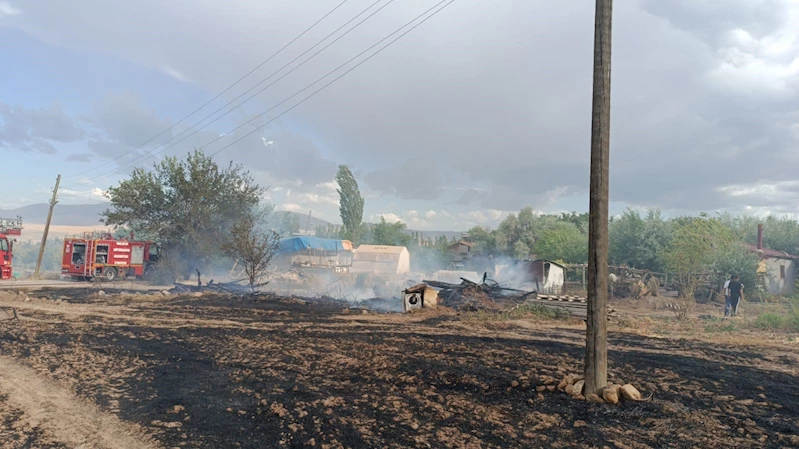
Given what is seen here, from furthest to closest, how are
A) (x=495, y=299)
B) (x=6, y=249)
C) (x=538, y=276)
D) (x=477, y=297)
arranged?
(x=538, y=276) → (x=6, y=249) → (x=495, y=299) → (x=477, y=297)

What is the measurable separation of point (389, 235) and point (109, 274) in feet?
147

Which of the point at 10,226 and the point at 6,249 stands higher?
the point at 10,226

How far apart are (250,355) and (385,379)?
3.42 meters

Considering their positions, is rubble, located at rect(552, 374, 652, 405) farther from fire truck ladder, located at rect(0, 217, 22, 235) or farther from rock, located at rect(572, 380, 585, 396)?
fire truck ladder, located at rect(0, 217, 22, 235)

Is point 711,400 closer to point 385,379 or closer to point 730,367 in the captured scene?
point 730,367

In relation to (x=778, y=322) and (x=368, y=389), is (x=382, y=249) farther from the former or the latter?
(x=368, y=389)

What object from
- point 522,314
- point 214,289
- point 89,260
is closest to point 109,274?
point 89,260

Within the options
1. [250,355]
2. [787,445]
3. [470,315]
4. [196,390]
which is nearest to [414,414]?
[196,390]

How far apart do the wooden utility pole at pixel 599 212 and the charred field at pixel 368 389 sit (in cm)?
65

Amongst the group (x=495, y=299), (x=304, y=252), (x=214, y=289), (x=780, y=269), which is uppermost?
(x=780, y=269)

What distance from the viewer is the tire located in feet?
99.5

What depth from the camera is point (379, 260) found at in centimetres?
4969

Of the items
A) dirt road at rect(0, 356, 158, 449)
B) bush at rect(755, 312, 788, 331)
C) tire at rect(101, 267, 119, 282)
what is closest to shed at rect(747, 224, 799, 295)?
bush at rect(755, 312, 788, 331)

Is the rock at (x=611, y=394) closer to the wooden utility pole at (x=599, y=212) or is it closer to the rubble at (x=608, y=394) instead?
the rubble at (x=608, y=394)
